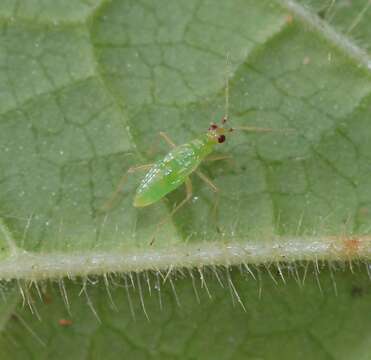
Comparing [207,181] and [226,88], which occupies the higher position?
[226,88]

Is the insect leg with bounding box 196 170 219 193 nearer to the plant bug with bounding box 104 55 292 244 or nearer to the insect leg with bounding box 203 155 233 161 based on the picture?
the plant bug with bounding box 104 55 292 244

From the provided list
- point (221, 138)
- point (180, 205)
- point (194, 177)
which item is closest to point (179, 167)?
point (194, 177)

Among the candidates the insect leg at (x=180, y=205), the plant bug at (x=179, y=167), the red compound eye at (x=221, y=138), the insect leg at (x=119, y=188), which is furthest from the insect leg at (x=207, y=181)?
the insect leg at (x=119, y=188)

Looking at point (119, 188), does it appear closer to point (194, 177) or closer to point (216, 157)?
point (194, 177)

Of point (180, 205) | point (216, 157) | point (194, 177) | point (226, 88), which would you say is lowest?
point (180, 205)

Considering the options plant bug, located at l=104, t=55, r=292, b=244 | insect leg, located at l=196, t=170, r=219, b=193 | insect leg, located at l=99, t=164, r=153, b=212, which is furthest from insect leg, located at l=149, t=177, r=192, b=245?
insect leg, located at l=99, t=164, r=153, b=212

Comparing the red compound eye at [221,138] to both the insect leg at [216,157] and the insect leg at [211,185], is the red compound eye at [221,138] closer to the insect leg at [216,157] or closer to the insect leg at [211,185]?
the insect leg at [216,157]

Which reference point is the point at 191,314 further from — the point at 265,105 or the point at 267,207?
the point at 265,105
